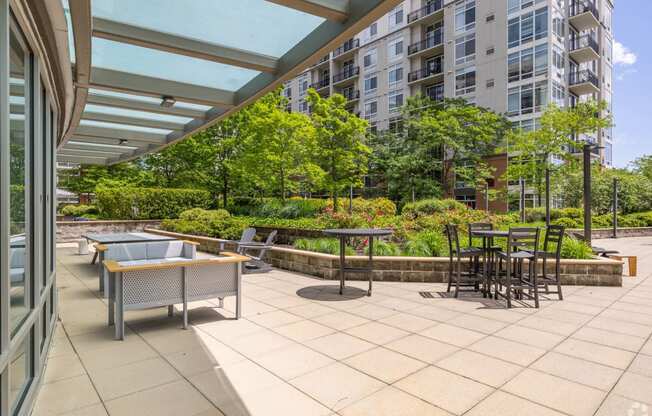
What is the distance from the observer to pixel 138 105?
20.1ft

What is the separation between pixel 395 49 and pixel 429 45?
3336 mm

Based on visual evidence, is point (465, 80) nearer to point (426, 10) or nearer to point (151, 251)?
point (426, 10)

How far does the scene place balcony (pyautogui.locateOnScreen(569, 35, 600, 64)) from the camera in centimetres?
2747

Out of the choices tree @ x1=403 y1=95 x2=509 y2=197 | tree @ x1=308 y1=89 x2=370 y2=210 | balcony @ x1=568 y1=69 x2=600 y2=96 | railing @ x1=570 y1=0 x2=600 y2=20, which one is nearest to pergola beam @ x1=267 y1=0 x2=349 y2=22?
tree @ x1=308 y1=89 x2=370 y2=210

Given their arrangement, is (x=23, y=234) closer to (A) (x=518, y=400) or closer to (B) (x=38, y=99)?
(B) (x=38, y=99)

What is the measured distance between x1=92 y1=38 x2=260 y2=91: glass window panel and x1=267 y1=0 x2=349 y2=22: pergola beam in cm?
194

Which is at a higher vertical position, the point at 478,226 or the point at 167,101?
the point at 167,101

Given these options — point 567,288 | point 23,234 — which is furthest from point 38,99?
point 567,288

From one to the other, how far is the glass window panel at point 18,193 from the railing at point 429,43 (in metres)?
32.4

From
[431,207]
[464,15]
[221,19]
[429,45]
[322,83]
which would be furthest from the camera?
[322,83]

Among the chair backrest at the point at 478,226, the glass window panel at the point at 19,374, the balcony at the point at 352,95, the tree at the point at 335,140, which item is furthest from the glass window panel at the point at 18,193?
the balcony at the point at 352,95

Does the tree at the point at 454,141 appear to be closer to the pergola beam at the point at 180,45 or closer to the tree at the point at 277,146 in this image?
the tree at the point at 277,146

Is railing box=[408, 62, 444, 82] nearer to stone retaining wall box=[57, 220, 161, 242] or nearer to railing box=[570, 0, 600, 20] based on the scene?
railing box=[570, 0, 600, 20]

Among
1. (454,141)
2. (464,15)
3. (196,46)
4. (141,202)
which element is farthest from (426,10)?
(196,46)
